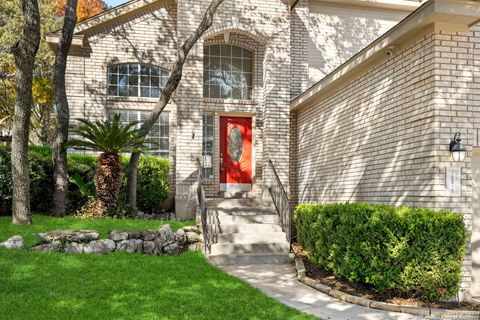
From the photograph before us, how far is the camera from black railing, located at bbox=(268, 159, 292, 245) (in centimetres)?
962

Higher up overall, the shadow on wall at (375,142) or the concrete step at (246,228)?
the shadow on wall at (375,142)

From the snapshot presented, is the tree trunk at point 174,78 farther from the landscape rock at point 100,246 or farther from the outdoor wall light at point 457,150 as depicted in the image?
the outdoor wall light at point 457,150

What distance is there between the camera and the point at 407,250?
5.79 m

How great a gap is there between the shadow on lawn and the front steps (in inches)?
44.9

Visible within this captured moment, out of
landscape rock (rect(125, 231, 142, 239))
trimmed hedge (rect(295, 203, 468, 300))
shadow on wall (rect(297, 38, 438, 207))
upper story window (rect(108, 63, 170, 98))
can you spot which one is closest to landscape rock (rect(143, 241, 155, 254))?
landscape rock (rect(125, 231, 142, 239))

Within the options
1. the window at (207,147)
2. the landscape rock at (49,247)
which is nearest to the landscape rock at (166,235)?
the landscape rock at (49,247)

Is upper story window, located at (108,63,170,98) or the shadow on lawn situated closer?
the shadow on lawn

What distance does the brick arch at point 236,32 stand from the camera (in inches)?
465

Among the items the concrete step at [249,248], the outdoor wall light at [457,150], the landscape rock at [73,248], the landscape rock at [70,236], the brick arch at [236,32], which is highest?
the brick arch at [236,32]

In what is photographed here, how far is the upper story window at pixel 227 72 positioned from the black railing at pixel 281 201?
8.91 ft

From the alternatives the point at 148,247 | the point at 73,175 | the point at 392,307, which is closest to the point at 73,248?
the point at 148,247

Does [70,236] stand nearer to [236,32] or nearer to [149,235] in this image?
[149,235]

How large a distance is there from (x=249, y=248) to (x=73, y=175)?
5.34 metres

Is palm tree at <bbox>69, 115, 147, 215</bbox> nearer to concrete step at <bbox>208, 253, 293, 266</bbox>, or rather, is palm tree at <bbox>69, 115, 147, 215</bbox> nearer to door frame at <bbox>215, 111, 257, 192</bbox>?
door frame at <bbox>215, 111, 257, 192</bbox>
